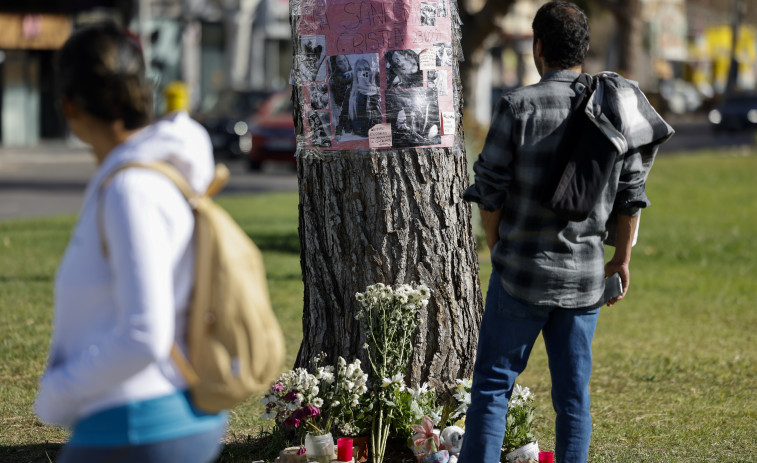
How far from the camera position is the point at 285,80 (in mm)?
41250

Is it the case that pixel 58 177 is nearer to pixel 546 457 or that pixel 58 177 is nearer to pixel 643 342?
pixel 643 342

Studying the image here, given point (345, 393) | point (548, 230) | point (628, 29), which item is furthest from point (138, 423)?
point (628, 29)

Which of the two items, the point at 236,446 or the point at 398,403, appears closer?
the point at 398,403

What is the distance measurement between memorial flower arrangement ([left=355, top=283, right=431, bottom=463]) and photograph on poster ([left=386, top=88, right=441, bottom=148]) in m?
0.61

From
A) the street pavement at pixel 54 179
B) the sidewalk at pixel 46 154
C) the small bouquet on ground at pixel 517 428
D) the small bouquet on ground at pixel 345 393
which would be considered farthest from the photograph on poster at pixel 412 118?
the sidewalk at pixel 46 154

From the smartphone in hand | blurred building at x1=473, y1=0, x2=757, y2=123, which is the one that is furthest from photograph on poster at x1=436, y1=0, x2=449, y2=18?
blurred building at x1=473, y1=0, x2=757, y2=123

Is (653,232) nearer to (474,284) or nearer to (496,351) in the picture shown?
(474,284)

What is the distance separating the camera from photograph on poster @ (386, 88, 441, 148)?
4500mm

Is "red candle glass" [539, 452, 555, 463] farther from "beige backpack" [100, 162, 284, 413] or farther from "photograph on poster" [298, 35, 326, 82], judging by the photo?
"beige backpack" [100, 162, 284, 413]

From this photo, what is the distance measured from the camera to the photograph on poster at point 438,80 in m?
4.55

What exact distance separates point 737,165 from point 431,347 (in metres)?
20.7

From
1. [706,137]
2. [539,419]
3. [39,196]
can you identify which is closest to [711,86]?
[706,137]

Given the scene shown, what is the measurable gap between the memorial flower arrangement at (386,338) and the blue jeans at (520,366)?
0.60 meters

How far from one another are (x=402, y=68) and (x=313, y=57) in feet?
1.27
